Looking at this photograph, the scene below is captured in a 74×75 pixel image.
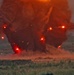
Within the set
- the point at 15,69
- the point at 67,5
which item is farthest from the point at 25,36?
the point at 15,69

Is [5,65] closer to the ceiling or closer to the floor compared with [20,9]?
closer to the floor

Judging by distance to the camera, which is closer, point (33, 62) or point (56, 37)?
point (33, 62)

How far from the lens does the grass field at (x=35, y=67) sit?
12250 mm

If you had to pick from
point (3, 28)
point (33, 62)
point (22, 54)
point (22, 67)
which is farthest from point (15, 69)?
point (3, 28)

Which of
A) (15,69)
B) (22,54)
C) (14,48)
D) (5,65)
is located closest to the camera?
(15,69)

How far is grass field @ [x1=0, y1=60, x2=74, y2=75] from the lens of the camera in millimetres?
12250

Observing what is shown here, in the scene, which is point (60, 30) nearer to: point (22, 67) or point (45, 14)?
point (45, 14)

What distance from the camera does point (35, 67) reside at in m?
13.9

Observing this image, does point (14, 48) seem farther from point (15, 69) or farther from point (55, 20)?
A: point (15, 69)

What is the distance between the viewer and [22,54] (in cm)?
1964

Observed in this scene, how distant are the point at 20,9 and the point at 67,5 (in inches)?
121

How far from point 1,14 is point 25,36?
5.48 feet

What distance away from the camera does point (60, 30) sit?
2186cm

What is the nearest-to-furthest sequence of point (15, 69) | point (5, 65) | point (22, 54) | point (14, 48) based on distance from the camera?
1. point (15, 69)
2. point (5, 65)
3. point (22, 54)
4. point (14, 48)
